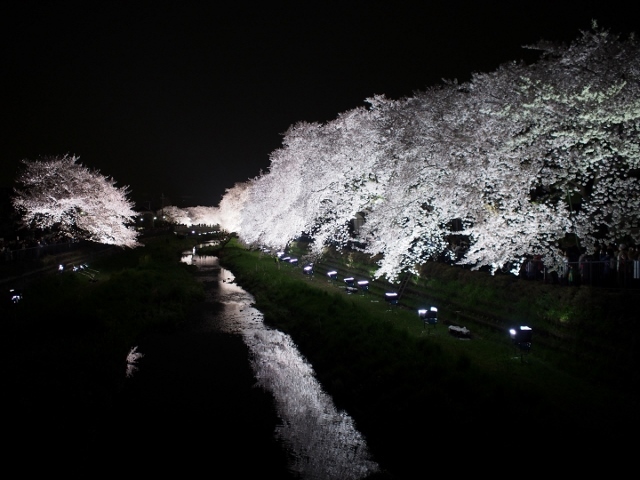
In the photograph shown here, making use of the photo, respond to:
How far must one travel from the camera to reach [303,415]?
40.4 ft

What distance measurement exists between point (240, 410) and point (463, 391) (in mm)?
5762

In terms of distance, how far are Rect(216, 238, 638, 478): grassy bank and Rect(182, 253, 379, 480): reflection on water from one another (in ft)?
1.23

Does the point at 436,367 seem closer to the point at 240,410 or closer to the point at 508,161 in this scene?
the point at 240,410

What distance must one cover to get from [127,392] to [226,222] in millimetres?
91339

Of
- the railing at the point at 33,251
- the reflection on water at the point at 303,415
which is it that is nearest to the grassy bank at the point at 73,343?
the railing at the point at 33,251

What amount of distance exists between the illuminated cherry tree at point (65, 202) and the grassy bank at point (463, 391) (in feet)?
81.7

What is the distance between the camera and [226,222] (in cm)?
10375

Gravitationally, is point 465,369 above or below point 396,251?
below

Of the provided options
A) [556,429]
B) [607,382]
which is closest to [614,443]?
[556,429]

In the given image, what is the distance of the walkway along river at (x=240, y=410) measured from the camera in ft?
33.1

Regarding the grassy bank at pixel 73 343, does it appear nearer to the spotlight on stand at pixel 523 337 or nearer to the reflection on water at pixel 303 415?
the reflection on water at pixel 303 415

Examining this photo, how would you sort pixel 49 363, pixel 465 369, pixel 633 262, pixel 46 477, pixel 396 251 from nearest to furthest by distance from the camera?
pixel 46 477 < pixel 465 369 < pixel 633 262 < pixel 49 363 < pixel 396 251

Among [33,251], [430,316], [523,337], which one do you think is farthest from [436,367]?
[33,251]

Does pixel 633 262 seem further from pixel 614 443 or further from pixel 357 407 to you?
pixel 357 407
